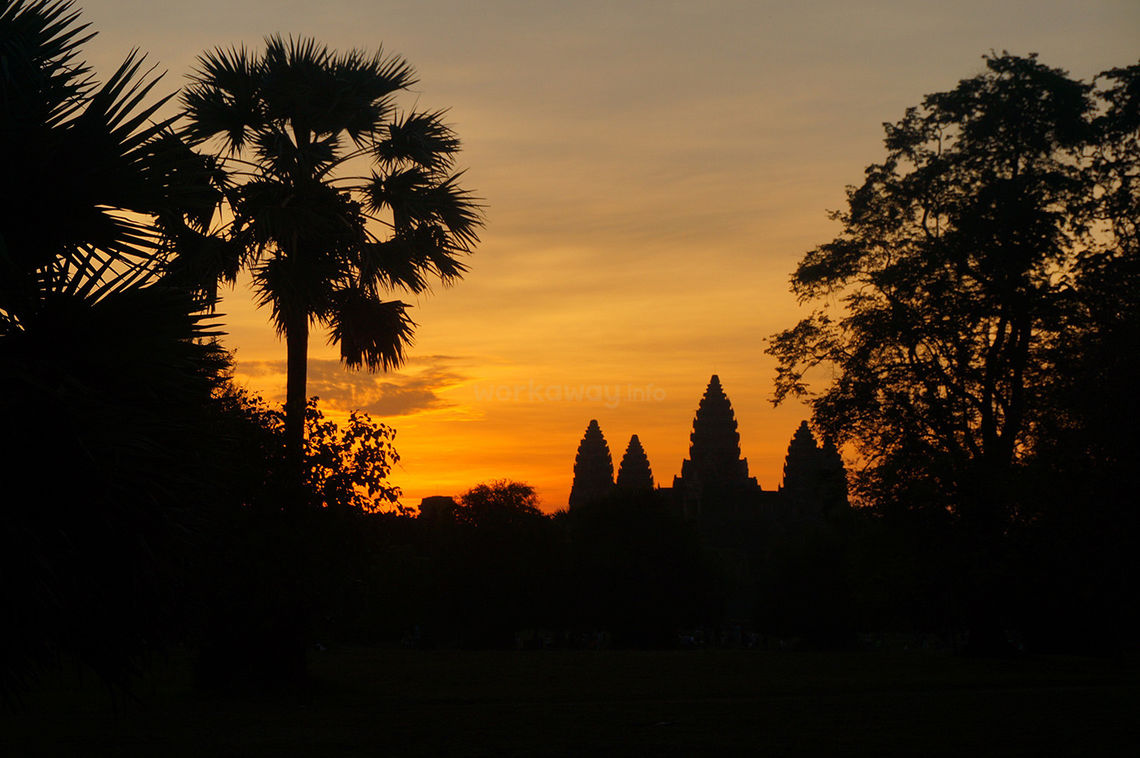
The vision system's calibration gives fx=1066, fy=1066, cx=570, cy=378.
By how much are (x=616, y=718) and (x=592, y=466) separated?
17836cm

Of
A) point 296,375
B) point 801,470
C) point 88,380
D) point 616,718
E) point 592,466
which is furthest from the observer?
point 592,466

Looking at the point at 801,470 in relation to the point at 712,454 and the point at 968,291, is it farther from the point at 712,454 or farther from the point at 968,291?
the point at 968,291

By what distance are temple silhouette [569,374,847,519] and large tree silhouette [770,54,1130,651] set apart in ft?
398

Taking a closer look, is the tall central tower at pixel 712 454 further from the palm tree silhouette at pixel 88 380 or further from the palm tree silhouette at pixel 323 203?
the palm tree silhouette at pixel 88 380

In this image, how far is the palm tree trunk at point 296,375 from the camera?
17938 millimetres

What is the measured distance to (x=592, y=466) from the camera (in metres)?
192

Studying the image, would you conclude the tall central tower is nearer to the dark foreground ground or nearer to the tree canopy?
the tree canopy

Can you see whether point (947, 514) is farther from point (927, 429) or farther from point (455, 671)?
point (455, 671)

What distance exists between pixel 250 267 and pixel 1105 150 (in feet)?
71.1

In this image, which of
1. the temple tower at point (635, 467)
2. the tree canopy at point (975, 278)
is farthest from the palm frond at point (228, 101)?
the temple tower at point (635, 467)

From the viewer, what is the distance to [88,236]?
8938mm

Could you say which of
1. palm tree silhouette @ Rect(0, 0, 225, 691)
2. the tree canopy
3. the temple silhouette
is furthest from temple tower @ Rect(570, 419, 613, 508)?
palm tree silhouette @ Rect(0, 0, 225, 691)

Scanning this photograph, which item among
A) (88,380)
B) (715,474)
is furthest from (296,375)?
(715,474)

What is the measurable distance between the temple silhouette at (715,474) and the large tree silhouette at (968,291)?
398 feet
